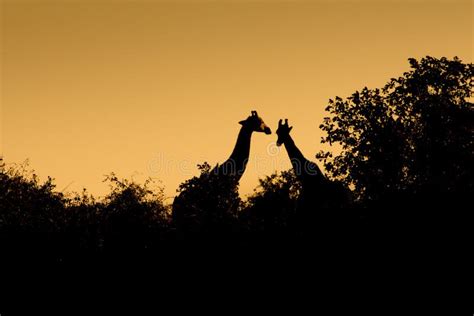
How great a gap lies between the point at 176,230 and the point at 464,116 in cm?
1897

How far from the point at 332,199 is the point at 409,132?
6006 millimetres

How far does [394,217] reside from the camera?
27328 mm

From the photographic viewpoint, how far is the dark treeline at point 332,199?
1037 inches

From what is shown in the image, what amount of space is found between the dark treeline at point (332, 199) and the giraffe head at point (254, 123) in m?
5.47

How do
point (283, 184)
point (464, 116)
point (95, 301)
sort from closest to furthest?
point (95, 301), point (283, 184), point (464, 116)

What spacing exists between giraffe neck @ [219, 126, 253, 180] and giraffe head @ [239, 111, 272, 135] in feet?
0.96

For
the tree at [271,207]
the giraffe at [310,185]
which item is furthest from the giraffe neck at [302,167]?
the tree at [271,207]

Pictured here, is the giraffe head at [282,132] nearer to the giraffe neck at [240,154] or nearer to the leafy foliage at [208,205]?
the giraffe neck at [240,154]

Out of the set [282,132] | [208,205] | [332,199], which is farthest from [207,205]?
[282,132]

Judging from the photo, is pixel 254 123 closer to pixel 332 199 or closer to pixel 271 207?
pixel 332 199

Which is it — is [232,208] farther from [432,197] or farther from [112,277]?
[432,197]

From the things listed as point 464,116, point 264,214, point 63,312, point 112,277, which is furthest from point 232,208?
point 464,116

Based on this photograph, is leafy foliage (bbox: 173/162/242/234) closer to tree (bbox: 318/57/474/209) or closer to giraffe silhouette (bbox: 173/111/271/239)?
giraffe silhouette (bbox: 173/111/271/239)

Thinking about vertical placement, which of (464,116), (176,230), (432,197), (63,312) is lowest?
(63,312)
